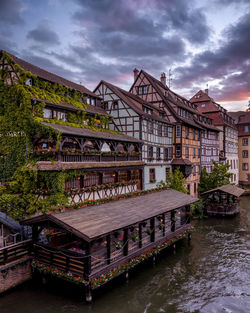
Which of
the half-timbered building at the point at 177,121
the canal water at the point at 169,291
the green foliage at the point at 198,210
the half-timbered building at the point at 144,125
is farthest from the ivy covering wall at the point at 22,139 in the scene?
the green foliage at the point at 198,210

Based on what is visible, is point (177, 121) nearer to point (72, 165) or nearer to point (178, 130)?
point (178, 130)

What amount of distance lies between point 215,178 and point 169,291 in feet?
76.1

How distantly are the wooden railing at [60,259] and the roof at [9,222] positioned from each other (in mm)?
3143

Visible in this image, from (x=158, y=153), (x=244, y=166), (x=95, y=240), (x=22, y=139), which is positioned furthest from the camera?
(x=244, y=166)

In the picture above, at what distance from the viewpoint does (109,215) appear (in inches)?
536

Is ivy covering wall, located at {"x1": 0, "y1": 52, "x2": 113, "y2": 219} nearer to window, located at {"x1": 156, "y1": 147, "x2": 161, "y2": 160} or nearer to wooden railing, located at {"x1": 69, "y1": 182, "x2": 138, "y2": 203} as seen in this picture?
wooden railing, located at {"x1": 69, "y1": 182, "x2": 138, "y2": 203}

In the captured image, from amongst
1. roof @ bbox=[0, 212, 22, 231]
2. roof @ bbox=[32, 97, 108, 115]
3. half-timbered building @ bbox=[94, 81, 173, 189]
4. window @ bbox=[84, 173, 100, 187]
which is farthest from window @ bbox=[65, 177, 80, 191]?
half-timbered building @ bbox=[94, 81, 173, 189]

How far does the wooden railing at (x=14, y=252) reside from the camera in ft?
39.5

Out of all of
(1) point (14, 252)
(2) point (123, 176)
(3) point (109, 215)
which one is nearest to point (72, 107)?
(2) point (123, 176)

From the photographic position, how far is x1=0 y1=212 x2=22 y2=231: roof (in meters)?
15.5

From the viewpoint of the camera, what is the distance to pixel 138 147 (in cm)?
2528

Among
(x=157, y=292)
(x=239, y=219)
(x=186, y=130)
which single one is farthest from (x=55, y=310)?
(x=186, y=130)

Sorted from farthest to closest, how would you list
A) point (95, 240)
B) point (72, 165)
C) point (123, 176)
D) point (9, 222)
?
point (123, 176)
point (72, 165)
point (9, 222)
point (95, 240)

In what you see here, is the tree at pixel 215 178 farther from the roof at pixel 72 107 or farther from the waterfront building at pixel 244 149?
the waterfront building at pixel 244 149
